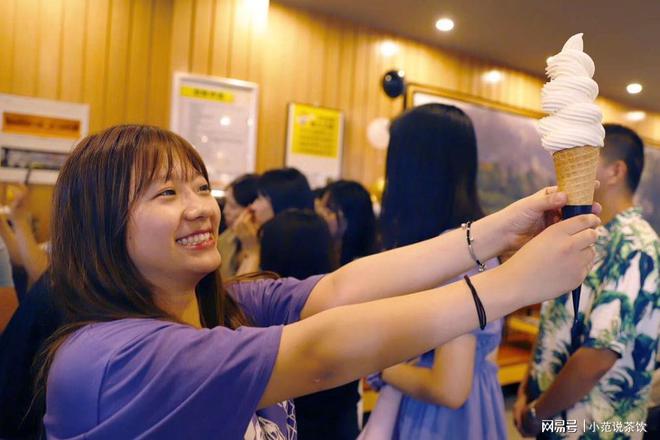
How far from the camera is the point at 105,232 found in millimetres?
590

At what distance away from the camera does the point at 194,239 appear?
0.61 metres

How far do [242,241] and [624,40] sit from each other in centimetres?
110

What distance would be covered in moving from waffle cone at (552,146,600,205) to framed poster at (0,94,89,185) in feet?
4.98

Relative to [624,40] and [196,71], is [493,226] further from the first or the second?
[196,71]

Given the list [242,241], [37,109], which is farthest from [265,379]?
[37,109]

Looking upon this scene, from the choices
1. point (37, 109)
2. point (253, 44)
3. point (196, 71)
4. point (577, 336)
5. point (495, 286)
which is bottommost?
point (577, 336)

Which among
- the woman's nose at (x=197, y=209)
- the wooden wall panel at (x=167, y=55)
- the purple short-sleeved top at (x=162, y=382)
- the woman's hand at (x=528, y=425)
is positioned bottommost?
the woman's hand at (x=528, y=425)

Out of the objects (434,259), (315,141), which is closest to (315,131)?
(315,141)

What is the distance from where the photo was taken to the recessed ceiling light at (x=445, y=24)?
31.7 inches

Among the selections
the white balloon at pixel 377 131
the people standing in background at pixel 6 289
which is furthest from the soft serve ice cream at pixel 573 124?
the white balloon at pixel 377 131

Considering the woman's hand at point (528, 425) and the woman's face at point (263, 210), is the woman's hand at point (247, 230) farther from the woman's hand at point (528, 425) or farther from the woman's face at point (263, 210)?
the woman's hand at point (528, 425)

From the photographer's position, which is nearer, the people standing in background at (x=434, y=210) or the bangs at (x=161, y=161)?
the bangs at (x=161, y=161)

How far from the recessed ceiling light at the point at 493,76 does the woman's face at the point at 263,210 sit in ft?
2.71

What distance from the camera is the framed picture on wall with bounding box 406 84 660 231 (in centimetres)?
91
